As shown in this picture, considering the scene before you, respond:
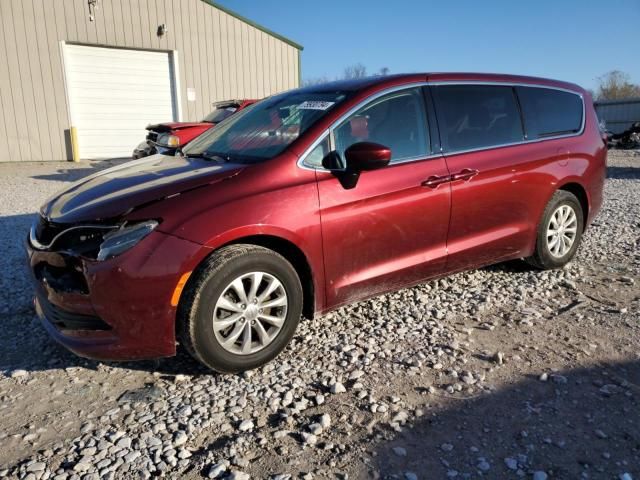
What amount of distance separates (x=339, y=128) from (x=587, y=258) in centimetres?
339

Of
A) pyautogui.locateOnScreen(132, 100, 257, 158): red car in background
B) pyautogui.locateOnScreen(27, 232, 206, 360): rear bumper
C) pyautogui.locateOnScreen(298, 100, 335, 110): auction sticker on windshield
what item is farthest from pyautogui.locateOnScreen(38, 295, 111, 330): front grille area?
pyautogui.locateOnScreen(132, 100, 257, 158): red car in background

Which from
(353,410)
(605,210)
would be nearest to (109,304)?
→ (353,410)

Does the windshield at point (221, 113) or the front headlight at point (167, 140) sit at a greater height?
the windshield at point (221, 113)

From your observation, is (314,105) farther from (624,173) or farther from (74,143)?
(74,143)

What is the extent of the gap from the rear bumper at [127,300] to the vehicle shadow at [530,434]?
4.45 feet

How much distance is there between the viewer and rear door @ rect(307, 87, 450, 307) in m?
3.41

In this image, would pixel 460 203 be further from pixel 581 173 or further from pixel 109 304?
pixel 109 304

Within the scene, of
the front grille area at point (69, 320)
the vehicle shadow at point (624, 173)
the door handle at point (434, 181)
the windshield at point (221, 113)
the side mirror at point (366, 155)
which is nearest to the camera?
the front grille area at point (69, 320)

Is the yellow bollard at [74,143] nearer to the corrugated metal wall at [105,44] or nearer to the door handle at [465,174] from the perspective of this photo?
the corrugated metal wall at [105,44]

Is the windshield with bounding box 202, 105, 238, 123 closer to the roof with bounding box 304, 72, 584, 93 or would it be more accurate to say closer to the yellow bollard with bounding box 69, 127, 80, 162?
the yellow bollard with bounding box 69, 127, 80, 162

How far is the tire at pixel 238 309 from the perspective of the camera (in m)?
2.93

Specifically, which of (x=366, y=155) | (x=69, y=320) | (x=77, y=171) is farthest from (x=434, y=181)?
(x=77, y=171)

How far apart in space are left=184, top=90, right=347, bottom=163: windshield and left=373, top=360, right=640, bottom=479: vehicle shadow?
6.23 feet

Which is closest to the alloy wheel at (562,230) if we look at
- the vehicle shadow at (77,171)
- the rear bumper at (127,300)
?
the rear bumper at (127,300)
